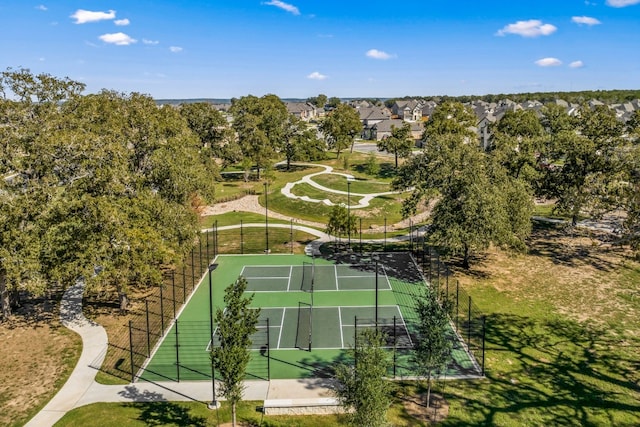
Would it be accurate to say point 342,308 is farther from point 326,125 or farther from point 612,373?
point 326,125

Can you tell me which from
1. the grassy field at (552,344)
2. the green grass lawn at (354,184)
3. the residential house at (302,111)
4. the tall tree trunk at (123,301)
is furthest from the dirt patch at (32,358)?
the residential house at (302,111)

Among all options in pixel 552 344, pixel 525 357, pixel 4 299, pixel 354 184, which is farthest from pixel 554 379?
pixel 354 184

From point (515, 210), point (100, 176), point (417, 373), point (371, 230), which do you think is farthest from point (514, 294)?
point (100, 176)

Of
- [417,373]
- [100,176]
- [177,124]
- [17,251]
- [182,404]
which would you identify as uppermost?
[177,124]

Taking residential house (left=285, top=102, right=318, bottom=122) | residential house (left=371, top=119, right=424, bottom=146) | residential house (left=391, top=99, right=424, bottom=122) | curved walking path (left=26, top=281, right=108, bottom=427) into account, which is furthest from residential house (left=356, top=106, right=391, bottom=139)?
curved walking path (left=26, top=281, right=108, bottom=427)

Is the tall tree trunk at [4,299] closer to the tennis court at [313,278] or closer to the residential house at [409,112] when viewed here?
the tennis court at [313,278]

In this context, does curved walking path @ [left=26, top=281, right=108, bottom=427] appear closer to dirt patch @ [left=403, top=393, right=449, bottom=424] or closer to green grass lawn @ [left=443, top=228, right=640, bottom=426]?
dirt patch @ [left=403, top=393, right=449, bottom=424]
